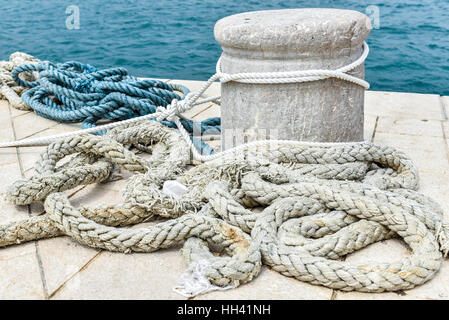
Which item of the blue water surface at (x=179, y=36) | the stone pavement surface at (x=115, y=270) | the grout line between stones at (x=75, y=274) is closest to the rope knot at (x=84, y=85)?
the stone pavement surface at (x=115, y=270)

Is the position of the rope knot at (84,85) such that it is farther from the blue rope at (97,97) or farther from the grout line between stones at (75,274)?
the grout line between stones at (75,274)

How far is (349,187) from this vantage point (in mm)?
1961

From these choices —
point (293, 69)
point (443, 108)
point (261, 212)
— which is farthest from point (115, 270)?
point (443, 108)

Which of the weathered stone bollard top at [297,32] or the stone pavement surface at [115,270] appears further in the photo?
the weathered stone bollard top at [297,32]

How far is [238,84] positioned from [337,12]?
0.59 meters

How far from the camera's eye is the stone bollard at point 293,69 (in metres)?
2.06

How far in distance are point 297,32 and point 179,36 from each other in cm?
941

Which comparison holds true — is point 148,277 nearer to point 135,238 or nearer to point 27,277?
point 135,238

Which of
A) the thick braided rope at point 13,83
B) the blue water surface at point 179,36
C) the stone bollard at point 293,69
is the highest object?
the stone bollard at point 293,69

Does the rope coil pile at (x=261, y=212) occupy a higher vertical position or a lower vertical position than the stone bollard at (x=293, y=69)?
lower

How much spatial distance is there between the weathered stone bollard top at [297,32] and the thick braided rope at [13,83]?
203 centimetres

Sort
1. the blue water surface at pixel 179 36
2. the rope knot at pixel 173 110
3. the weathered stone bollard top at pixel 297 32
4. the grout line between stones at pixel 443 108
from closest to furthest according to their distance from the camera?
the weathered stone bollard top at pixel 297 32, the rope knot at pixel 173 110, the grout line between stones at pixel 443 108, the blue water surface at pixel 179 36

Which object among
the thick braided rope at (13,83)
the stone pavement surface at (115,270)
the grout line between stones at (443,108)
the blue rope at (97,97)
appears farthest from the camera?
the thick braided rope at (13,83)

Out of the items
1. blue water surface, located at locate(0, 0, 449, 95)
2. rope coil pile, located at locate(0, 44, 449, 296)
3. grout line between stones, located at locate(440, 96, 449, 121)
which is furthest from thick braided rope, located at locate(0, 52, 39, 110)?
blue water surface, located at locate(0, 0, 449, 95)
